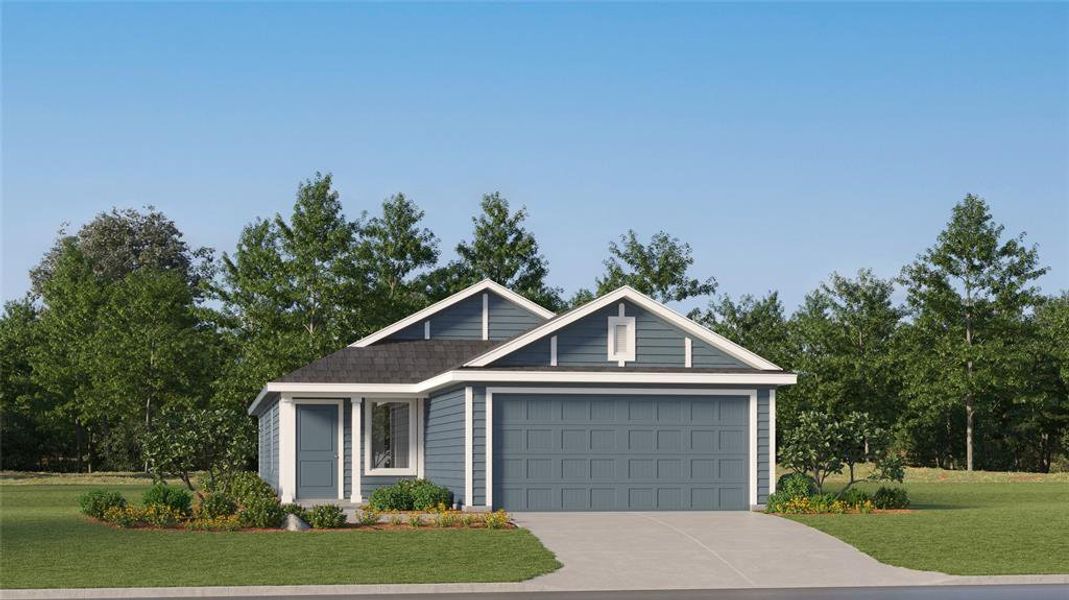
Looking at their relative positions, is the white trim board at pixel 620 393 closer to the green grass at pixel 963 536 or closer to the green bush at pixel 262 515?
the green grass at pixel 963 536

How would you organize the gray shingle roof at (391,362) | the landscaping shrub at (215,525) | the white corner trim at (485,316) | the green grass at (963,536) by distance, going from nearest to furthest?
the green grass at (963,536)
the landscaping shrub at (215,525)
the gray shingle roof at (391,362)
the white corner trim at (485,316)

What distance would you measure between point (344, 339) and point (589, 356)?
23211 millimetres

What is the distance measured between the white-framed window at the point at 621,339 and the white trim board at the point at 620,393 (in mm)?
828

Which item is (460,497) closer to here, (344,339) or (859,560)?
(859,560)

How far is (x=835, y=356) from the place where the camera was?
67.6 m

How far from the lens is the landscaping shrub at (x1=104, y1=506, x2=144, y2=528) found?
85.9 ft

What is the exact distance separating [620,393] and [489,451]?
311cm

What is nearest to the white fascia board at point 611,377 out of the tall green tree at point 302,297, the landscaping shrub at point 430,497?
the landscaping shrub at point 430,497

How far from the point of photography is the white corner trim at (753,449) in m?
30.6

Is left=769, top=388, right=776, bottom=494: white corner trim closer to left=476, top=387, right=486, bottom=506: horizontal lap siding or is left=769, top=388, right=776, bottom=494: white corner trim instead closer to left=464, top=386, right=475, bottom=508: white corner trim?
left=476, top=387, right=486, bottom=506: horizontal lap siding

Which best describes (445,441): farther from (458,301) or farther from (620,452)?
(458,301)

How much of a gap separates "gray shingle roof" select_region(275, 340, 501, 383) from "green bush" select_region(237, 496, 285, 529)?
8.98 metres

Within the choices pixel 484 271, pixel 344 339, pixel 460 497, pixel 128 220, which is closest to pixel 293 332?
pixel 344 339

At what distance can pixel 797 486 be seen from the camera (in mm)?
30031
